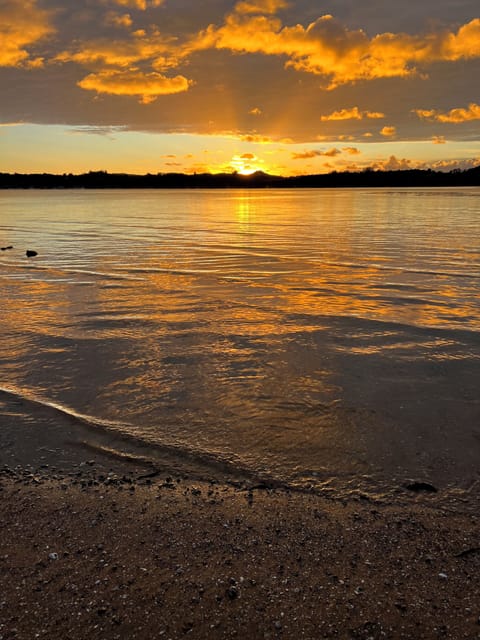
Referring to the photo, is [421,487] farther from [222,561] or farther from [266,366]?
[266,366]

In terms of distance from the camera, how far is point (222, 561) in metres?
3.96

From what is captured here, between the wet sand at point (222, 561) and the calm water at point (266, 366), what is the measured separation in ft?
1.89

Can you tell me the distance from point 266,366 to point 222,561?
4.78 meters

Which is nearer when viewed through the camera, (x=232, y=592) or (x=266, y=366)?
(x=232, y=592)

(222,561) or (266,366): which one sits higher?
(266,366)

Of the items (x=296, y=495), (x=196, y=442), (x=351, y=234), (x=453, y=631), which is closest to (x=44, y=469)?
(x=196, y=442)

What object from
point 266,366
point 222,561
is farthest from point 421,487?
point 266,366

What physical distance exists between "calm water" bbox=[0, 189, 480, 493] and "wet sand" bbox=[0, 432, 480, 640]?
0.58 meters

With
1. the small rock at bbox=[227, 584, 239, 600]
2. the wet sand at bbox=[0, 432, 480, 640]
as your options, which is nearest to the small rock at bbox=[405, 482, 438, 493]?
the wet sand at bbox=[0, 432, 480, 640]

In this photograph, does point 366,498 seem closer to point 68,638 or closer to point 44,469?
point 68,638

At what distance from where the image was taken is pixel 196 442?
5980 mm

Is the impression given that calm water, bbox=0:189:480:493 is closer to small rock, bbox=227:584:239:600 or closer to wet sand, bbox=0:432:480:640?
wet sand, bbox=0:432:480:640

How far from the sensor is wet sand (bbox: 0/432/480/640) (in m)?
3.38

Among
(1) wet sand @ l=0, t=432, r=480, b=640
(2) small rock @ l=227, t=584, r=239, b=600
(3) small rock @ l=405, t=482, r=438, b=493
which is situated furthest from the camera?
(3) small rock @ l=405, t=482, r=438, b=493
